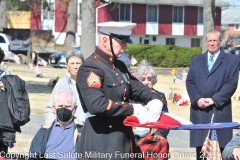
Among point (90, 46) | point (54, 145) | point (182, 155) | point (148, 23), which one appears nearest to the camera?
point (54, 145)

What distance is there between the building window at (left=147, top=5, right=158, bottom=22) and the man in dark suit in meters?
46.8

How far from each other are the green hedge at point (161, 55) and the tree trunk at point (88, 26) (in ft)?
70.3

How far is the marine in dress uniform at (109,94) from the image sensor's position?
5.07 meters

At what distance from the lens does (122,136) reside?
5.24 m

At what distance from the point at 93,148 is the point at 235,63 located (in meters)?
3.59

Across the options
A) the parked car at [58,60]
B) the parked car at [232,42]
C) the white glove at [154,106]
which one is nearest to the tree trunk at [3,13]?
the parked car at [58,60]

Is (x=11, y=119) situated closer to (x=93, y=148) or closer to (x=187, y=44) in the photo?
(x=93, y=148)

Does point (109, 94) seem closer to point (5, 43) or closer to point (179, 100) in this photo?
point (179, 100)

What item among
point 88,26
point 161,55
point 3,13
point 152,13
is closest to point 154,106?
point 88,26

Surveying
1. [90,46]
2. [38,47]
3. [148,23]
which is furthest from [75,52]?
[148,23]

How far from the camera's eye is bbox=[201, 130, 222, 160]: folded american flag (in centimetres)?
761

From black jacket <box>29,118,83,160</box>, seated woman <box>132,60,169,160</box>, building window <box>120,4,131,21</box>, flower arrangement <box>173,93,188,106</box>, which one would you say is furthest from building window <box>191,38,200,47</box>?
black jacket <box>29,118,83,160</box>

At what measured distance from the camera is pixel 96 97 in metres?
4.94

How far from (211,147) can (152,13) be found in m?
47.8
